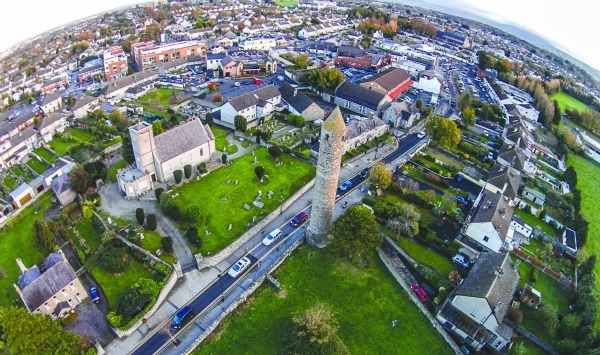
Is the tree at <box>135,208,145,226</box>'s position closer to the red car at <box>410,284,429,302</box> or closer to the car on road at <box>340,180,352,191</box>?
the car on road at <box>340,180,352,191</box>

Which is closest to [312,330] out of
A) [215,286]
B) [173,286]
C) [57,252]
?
[215,286]

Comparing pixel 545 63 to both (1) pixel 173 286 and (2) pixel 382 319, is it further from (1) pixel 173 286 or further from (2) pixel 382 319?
(1) pixel 173 286

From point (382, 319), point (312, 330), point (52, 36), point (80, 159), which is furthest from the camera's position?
point (52, 36)

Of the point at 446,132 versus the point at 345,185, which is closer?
the point at 345,185

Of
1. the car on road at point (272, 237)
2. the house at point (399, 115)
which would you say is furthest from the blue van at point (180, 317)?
the house at point (399, 115)

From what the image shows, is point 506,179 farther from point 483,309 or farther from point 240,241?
point 240,241

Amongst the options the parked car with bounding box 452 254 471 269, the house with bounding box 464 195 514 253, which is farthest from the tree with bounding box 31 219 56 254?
the house with bounding box 464 195 514 253

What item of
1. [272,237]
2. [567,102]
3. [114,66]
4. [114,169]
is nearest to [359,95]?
[272,237]

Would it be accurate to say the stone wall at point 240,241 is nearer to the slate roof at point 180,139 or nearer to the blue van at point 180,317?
the blue van at point 180,317
